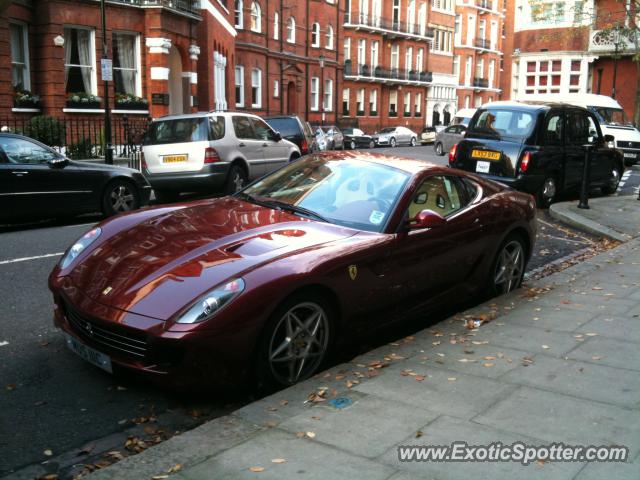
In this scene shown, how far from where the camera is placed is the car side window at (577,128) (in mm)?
13023

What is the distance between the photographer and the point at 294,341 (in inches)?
167

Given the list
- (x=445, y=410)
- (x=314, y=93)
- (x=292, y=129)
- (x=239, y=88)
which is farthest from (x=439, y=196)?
(x=314, y=93)

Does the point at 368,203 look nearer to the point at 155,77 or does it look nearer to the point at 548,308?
the point at 548,308

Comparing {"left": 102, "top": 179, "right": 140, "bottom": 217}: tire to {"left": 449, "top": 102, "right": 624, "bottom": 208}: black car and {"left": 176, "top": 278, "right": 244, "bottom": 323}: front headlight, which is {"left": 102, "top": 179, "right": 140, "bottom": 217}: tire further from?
{"left": 176, "top": 278, "right": 244, "bottom": 323}: front headlight

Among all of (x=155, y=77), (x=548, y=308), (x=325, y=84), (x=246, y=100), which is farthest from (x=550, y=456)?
(x=325, y=84)

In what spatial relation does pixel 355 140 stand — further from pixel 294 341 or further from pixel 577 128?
pixel 294 341

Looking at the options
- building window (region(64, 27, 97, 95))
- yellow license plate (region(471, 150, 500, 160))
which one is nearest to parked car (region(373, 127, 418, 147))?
building window (region(64, 27, 97, 95))

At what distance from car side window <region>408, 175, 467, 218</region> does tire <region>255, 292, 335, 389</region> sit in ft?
4.34

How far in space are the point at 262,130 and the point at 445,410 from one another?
11.2 metres

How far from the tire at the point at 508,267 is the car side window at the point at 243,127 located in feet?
26.1

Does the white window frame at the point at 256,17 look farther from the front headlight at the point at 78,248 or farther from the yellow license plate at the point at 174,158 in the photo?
the front headlight at the point at 78,248

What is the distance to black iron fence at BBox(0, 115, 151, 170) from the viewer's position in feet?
60.2

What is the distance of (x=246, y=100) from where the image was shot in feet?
131

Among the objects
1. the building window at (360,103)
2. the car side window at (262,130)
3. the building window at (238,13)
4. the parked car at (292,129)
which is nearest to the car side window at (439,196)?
the car side window at (262,130)
